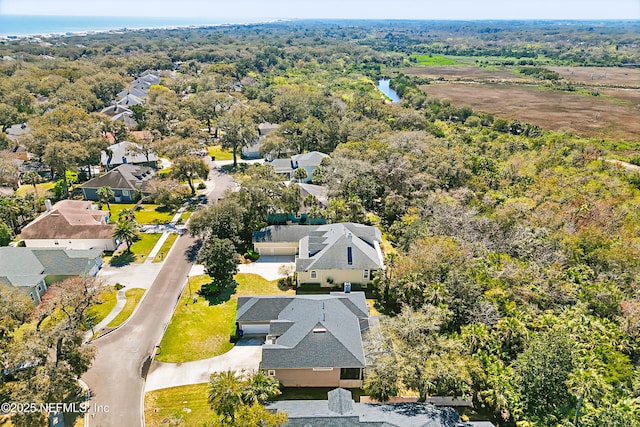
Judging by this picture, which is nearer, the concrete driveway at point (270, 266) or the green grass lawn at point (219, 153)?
the concrete driveway at point (270, 266)

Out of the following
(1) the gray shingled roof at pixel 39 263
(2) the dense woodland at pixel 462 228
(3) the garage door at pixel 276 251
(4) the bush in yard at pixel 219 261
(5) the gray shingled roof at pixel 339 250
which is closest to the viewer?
(2) the dense woodland at pixel 462 228

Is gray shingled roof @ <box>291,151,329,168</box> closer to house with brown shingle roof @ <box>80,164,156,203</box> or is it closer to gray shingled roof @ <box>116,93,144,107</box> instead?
house with brown shingle roof @ <box>80,164,156,203</box>

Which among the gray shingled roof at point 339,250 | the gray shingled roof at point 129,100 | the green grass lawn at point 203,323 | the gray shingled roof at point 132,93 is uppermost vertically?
the gray shingled roof at point 132,93

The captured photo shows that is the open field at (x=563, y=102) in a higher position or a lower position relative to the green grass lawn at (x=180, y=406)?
higher

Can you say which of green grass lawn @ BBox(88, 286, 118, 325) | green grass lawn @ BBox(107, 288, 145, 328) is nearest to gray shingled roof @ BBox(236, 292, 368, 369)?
green grass lawn @ BBox(107, 288, 145, 328)

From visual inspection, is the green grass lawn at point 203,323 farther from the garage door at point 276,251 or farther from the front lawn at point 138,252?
the front lawn at point 138,252

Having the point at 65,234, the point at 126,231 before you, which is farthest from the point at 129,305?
the point at 65,234

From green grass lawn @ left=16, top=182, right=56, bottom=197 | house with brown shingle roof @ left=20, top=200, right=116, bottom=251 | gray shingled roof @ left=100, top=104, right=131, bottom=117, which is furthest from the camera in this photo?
gray shingled roof @ left=100, top=104, right=131, bottom=117

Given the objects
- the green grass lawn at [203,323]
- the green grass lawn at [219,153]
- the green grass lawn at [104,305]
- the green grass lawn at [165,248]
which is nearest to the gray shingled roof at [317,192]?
the green grass lawn at [203,323]
